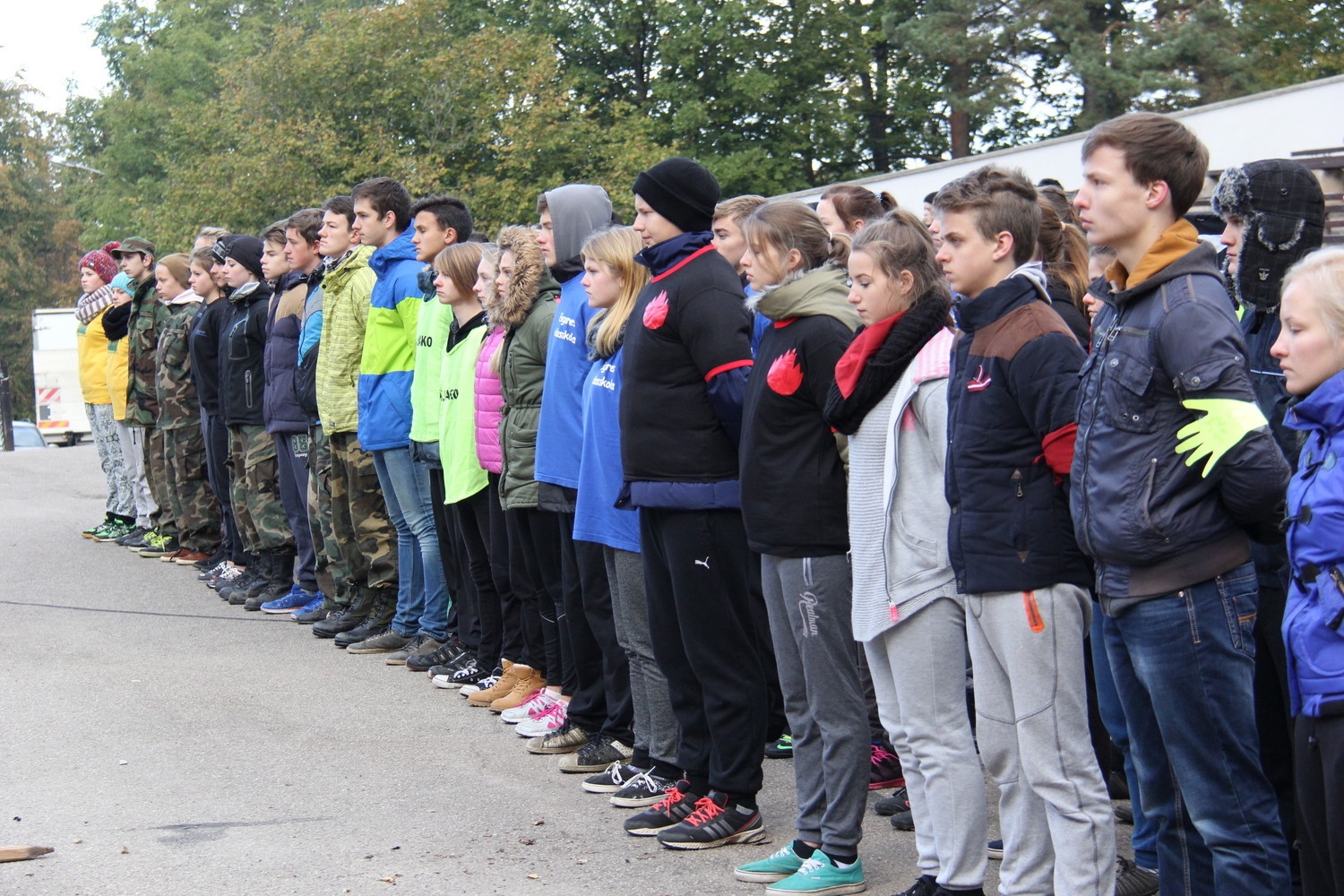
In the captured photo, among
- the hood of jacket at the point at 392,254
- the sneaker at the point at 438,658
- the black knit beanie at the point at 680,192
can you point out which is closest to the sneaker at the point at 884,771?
the black knit beanie at the point at 680,192

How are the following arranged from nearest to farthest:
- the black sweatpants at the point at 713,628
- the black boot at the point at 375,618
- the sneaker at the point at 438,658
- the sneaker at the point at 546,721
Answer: the black sweatpants at the point at 713,628 < the sneaker at the point at 546,721 < the sneaker at the point at 438,658 < the black boot at the point at 375,618

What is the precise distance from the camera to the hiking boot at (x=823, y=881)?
14.5ft

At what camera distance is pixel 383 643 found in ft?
27.2

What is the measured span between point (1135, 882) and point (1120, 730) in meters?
0.58

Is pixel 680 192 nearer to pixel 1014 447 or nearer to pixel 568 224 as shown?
pixel 568 224

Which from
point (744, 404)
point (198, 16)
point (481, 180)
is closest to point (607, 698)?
point (744, 404)

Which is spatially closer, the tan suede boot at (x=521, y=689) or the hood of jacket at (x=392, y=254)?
the tan suede boot at (x=521, y=689)

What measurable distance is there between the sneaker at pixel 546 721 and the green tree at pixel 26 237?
55066 millimetres

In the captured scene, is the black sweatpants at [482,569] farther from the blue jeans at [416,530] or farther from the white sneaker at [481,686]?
the blue jeans at [416,530]

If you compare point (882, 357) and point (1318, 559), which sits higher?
point (882, 357)

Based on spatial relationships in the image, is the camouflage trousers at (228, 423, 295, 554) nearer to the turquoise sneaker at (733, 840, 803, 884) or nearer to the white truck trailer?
the turquoise sneaker at (733, 840, 803, 884)

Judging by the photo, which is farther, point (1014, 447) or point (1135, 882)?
point (1135, 882)

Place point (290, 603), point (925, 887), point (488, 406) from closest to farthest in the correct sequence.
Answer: point (925, 887) < point (488, 406) < point (290, 603)

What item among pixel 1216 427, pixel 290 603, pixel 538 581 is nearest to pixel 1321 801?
pixel 1216 427
